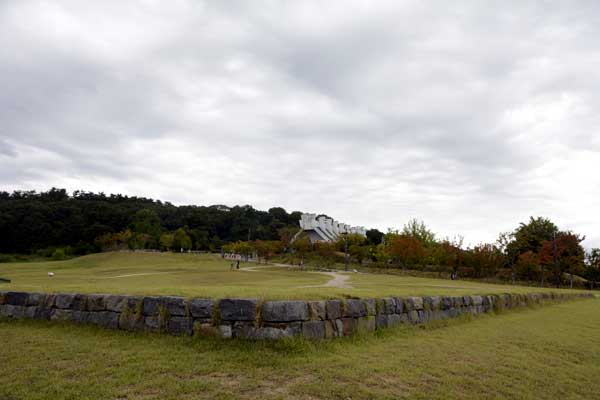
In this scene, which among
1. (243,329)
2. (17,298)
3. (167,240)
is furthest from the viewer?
(167,240)

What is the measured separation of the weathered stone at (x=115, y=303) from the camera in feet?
26.7

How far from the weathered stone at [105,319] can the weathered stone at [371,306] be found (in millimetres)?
5206

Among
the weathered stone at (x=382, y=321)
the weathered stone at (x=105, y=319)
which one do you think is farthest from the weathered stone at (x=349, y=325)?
the weathered stone at (x=105, y=319)

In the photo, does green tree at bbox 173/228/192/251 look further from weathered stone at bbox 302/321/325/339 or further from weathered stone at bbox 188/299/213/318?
weathered stone at bbox 302/321/325/339

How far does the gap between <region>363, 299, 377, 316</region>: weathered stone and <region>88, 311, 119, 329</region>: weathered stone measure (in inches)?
205

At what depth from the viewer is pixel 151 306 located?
784 cm

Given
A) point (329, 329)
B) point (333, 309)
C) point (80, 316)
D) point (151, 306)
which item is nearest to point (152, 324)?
point (151, 306)

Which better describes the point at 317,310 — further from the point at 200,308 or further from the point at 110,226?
the point at 110,226

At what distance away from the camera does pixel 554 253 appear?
48594 millimetres

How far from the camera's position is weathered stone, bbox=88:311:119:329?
8.07 metres

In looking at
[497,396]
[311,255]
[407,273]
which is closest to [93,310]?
[497,396]

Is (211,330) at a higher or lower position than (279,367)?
higher

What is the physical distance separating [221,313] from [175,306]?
→ 1031 millimetres

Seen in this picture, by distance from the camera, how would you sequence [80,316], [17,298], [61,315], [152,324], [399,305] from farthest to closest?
[399,305] → [17,298] → [61,315] → [80,316] → [152,324]
